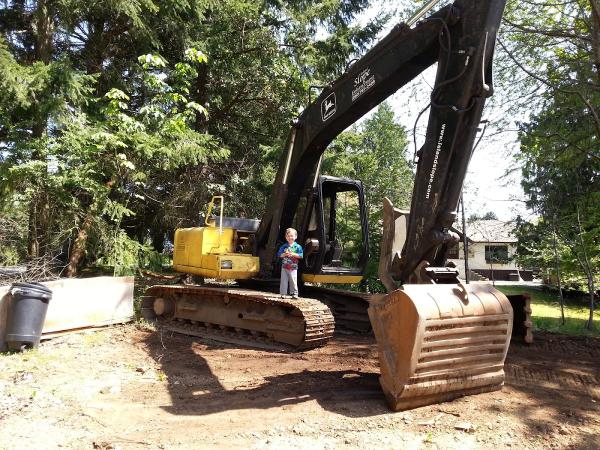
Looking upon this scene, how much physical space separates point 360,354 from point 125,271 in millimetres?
5753

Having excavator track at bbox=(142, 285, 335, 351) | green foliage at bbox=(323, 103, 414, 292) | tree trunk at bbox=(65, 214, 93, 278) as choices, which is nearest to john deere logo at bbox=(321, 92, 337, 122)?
excavator track at bbox=(142, 285, 335, 351)

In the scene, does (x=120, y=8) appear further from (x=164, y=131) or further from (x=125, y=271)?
(x=125, y=271)

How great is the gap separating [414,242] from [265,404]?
200cm

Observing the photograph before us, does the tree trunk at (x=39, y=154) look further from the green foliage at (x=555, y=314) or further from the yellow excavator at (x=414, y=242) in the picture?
the green foliage at (x=555, y=314)

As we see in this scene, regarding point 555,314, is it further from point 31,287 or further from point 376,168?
point 31,287

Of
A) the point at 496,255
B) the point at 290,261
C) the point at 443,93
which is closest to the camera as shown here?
the point at 443,93

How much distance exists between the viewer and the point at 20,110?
9.30 metres

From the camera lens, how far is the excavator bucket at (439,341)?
407cm

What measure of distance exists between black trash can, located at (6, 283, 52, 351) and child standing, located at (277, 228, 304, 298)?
126 inches

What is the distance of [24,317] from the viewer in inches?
257

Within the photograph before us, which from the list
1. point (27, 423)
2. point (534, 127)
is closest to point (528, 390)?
point (27, 423)

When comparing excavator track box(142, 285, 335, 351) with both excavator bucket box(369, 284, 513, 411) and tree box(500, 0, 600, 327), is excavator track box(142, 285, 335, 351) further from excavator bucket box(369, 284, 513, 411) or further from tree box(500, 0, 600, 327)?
tree box(500, 0, 600, 327)

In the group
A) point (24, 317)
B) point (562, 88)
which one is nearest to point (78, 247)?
point (24, 317)

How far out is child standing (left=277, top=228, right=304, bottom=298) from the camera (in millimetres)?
7176
